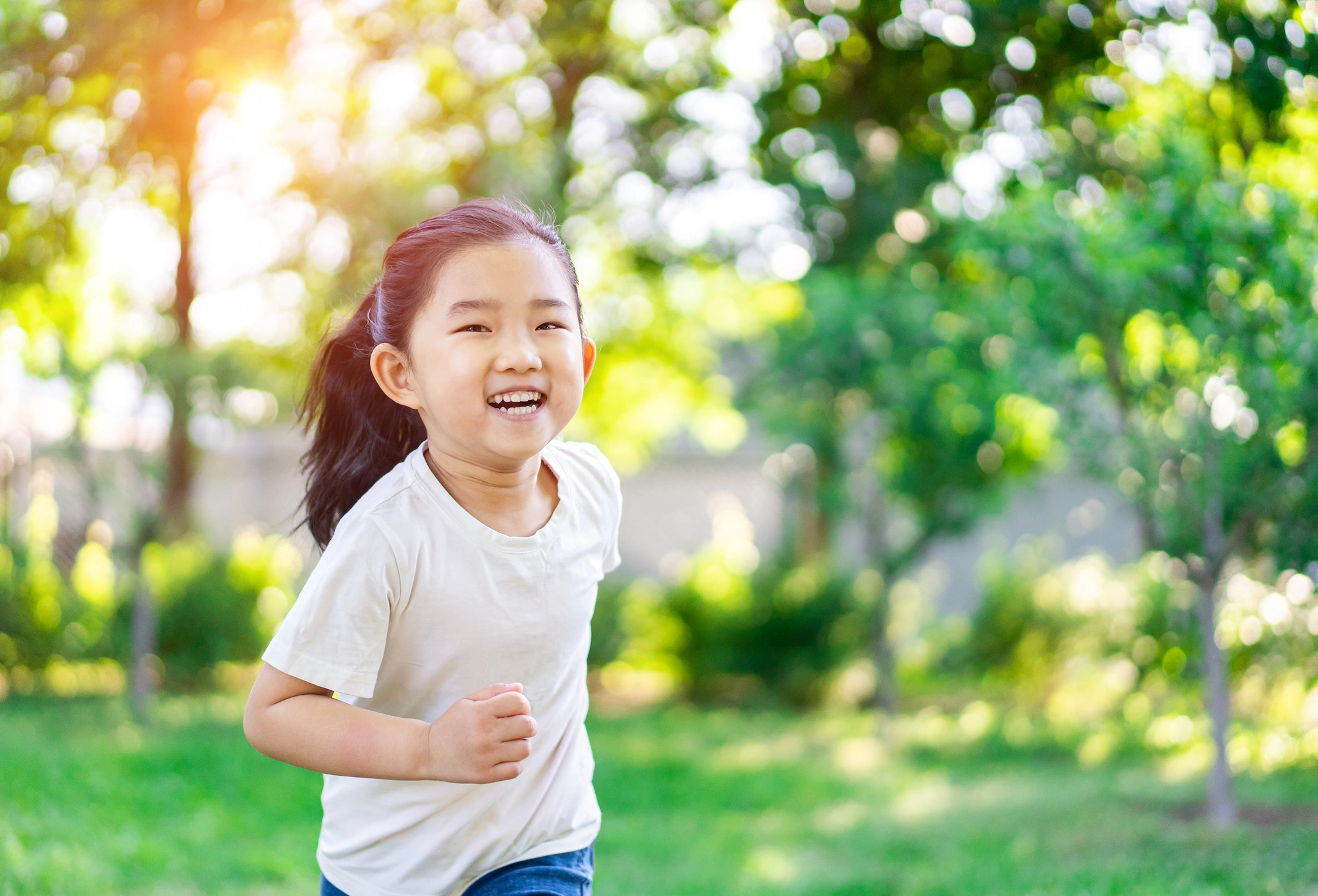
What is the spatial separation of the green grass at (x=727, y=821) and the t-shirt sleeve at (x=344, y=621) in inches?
108

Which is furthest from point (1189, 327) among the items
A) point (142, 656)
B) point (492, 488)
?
point (142, 656)

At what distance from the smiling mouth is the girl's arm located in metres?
0.42

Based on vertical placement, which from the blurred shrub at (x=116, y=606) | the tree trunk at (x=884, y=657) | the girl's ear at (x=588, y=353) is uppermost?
the girl's ear at (x=588, y=353)

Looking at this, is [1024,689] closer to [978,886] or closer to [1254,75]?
[978,886]

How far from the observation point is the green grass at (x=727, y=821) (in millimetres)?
3971

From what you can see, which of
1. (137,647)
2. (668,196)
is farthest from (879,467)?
(137,647)

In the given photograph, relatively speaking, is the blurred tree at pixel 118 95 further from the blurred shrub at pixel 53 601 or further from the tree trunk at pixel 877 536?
the tree trunk at pixel 877 536

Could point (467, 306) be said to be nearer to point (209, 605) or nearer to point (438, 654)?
point (438, 654)

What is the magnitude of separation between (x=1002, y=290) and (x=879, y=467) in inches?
67.5

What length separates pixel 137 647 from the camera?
6.83 m

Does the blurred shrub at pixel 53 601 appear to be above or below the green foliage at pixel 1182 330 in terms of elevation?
below

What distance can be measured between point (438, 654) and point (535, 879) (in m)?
0.41

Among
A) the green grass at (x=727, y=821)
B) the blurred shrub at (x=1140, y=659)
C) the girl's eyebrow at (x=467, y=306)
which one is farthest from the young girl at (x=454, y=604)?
the blurred shrub at (x=1140, y=659)

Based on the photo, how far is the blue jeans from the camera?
1851mm
